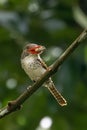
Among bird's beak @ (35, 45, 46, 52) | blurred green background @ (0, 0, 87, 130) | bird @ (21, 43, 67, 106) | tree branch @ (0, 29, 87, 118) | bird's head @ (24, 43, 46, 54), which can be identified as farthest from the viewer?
blurred green background @ (0, 0, 87, 130)

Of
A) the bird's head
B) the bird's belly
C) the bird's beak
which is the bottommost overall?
the bird's belly

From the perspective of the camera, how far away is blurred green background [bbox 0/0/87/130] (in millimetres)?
6477

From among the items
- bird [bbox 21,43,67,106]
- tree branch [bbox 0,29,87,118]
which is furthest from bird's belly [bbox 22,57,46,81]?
Result: tree branch [bbox 0,29,87,118]

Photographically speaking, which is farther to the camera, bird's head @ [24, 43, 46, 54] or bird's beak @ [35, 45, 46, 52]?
bird's head @ [24, 43, 46, 54]

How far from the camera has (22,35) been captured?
681cm

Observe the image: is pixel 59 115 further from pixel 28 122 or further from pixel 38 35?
pixel 38 35

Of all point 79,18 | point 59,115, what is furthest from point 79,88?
point 79,18

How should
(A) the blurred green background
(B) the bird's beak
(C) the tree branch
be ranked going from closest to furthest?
(C) the tree branch, (B) the bird's beak, (A) the blurred green background

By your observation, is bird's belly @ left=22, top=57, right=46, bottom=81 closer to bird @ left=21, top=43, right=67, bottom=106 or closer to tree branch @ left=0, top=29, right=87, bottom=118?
bird @ left=21, top=43, right=67, bottom=106

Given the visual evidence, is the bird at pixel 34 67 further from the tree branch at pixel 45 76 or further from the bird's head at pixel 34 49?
the tree branch at pixel 45 76

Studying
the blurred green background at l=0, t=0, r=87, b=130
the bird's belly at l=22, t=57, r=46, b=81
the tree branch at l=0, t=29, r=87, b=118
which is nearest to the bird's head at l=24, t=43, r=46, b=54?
the bird's belly at l=22, t=57, r=46, b=81

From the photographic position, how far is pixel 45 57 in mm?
6500

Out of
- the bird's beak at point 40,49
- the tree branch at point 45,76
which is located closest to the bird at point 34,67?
the bird's beak at point 40,49

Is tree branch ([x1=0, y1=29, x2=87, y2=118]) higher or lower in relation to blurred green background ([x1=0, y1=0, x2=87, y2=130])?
higher
